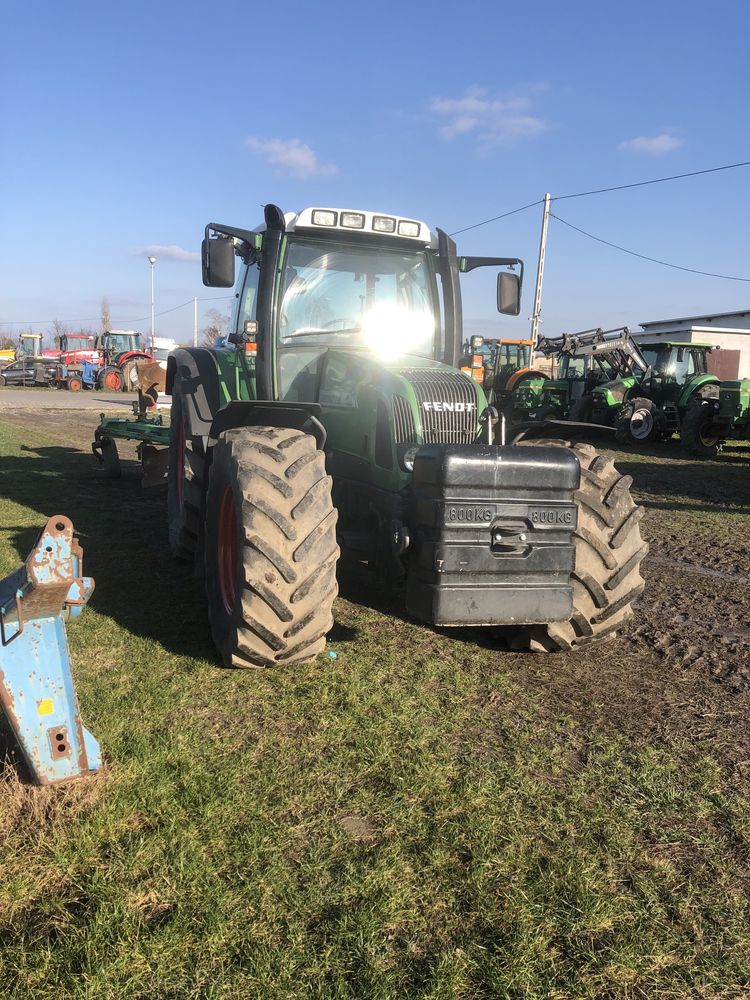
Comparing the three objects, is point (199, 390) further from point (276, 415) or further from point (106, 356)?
point (106, 356)

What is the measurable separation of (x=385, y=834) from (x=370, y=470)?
235cm

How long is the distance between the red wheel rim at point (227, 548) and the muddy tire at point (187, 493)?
0.84 metres

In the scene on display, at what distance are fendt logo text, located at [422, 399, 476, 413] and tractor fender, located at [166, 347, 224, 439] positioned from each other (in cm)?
201

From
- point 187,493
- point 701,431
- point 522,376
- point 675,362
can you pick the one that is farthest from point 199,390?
point 522,376

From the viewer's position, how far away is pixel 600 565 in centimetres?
400

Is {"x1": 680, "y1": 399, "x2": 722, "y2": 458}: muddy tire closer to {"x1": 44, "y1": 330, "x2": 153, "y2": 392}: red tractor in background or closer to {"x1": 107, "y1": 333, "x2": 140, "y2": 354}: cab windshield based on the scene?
{"x1": 44, "y1": 330, "x2": 153, "y2": 392}: red tractor in background

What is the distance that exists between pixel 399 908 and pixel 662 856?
0.93 metres

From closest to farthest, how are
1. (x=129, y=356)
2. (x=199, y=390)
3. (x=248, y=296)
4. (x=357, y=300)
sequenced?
(x=357, y=300)
(x=248, y=296)
(x=199, y=390)
(x=129, y=356)

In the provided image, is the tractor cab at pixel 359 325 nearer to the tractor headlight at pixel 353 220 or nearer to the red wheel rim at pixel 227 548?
the tractor headlight at pixel 353 220

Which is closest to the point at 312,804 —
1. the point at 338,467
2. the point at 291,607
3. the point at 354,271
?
the point at 291,607

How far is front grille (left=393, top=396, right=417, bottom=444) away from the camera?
4375 millimetres

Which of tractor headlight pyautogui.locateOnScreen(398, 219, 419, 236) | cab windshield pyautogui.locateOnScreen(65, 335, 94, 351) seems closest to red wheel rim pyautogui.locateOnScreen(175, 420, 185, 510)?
tractor headlight pyautogui.locateOnScreen(398, 219, 419, 236)

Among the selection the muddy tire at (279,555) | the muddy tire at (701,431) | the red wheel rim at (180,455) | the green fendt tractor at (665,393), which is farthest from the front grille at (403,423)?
the green fendt tractor at (665,393)

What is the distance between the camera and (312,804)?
2791mm
